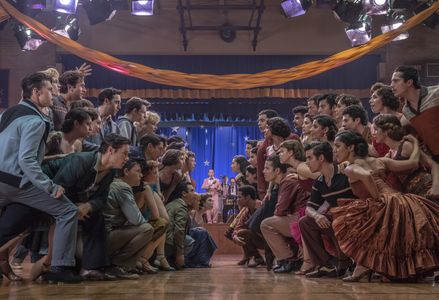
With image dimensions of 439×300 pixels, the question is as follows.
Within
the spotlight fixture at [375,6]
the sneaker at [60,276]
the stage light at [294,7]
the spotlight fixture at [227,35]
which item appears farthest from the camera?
the spotlight fixture at [227,35]

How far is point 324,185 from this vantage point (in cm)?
446

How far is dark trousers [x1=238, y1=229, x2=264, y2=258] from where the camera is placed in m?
6.06

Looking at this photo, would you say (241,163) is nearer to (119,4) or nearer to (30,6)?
(119,4)

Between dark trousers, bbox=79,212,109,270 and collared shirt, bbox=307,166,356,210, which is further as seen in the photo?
collared shirt, bbox=307,166,356,210

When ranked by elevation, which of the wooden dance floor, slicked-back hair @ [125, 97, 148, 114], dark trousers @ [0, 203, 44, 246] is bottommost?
the wooden dance floor

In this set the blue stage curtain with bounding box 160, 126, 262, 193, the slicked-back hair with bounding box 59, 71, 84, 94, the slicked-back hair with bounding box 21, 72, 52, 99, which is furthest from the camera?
the blue stage curtain with bounding box 160, 126, 262, 193

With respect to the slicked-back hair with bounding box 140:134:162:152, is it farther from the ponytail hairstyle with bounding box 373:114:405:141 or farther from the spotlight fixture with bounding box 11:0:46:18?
the spotlight fixture with bounding box 11:0:46:18

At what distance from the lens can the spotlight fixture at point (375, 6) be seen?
8805 millimetres

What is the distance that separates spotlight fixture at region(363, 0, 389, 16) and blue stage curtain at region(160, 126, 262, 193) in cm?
525

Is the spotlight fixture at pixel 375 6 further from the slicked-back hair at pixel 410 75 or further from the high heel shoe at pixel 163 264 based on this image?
the high heel shoe at pixel 163 264

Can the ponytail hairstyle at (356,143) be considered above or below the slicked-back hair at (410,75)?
below

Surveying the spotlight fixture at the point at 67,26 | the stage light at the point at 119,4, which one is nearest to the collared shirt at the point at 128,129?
the stage light at the point at 119,4

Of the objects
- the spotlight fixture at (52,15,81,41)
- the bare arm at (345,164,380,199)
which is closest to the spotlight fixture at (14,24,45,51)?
the spotlight fixture at (52,15,81,41)

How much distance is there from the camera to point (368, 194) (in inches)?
152
